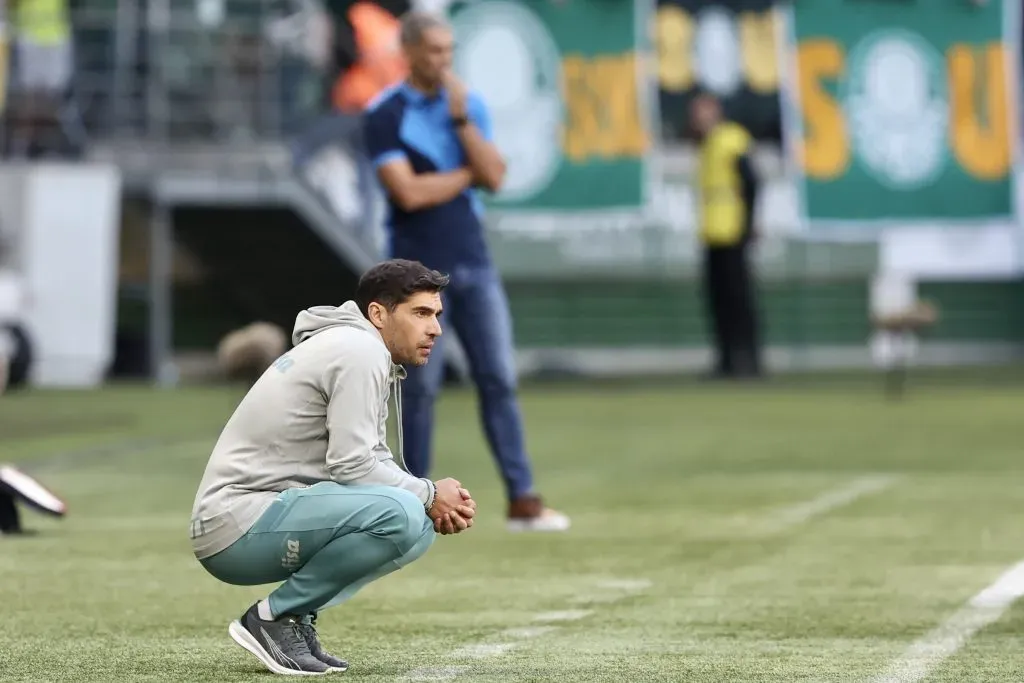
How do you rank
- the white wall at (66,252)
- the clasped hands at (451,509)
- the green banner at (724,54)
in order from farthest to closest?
the green banner at (724,54), the white wall at (66,252), the clasped hands at (451,509)

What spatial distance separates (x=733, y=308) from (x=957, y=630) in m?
16.9

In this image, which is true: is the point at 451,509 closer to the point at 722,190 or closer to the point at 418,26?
the point at 418,26

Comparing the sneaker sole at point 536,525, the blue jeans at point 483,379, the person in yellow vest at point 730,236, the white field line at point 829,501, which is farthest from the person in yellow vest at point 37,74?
the sneaker sole at point 536,525

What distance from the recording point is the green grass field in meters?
6.56

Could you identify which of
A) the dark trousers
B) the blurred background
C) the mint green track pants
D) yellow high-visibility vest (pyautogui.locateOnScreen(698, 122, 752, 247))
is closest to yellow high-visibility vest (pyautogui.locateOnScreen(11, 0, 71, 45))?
the blurred background

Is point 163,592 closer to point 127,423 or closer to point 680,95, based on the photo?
point 127,423

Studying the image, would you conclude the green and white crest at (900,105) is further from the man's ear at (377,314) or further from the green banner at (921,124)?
the man's ear at (377,314)

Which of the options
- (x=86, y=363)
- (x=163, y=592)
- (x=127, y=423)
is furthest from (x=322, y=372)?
(x=86, y=363)

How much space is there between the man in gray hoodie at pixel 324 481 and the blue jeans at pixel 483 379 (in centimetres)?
418

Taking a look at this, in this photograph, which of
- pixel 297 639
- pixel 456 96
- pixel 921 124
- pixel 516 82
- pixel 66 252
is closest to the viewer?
pixel 297 639

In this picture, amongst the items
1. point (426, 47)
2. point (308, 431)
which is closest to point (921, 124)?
point (426, 47)

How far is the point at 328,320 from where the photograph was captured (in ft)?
19.9

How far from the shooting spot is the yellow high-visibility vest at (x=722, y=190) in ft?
78.4

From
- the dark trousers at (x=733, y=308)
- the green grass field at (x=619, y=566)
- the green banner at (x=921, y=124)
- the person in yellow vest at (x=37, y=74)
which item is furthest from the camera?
the green banner at (x=921, y=124)
